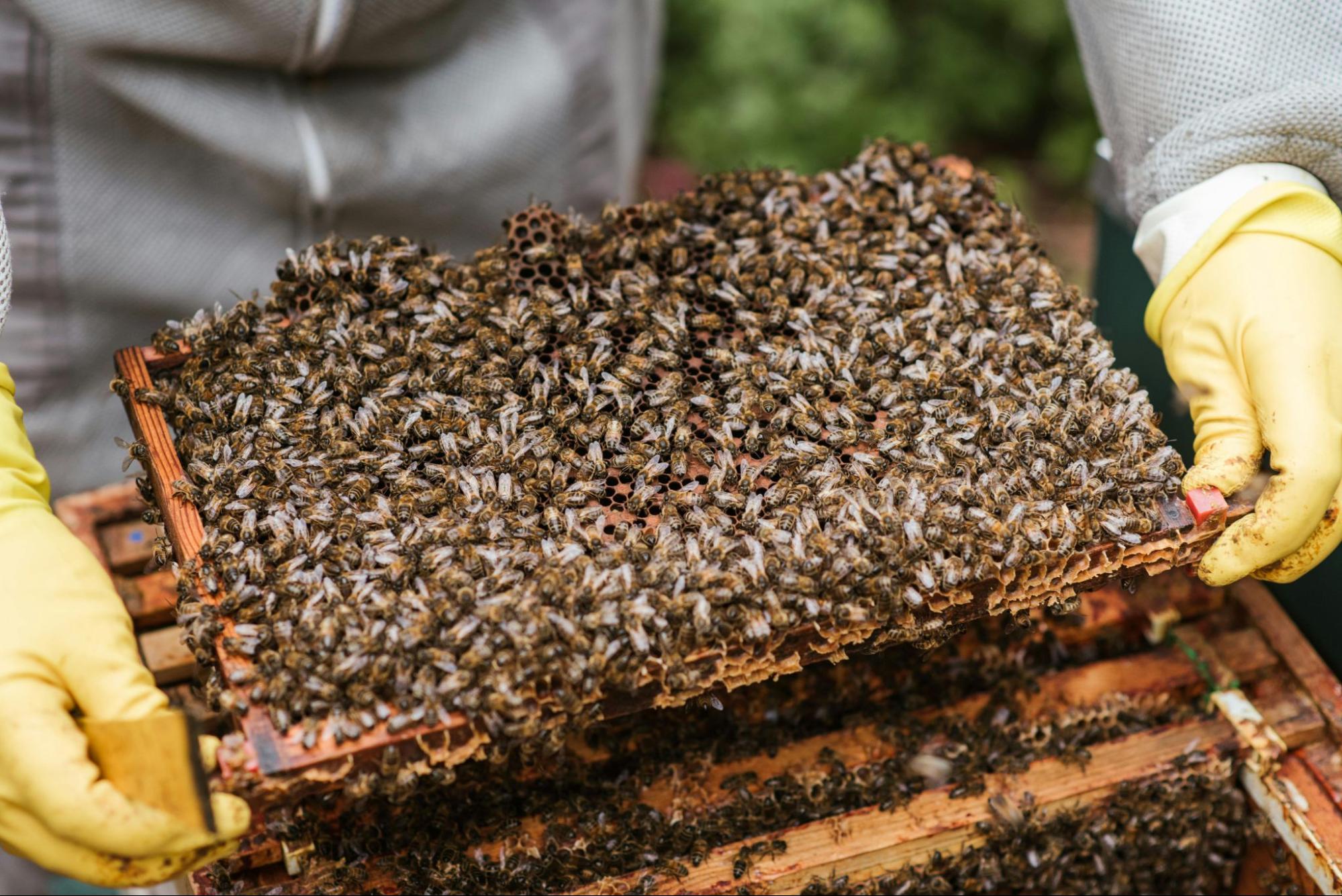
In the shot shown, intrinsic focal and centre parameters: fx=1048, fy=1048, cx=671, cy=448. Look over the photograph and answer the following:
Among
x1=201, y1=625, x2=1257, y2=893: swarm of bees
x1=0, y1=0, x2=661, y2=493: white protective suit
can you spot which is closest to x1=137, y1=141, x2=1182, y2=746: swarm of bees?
x1=201, y1=625, x2=1257, y2=893: swarm of bees

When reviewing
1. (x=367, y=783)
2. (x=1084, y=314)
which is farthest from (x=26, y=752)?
(x=1084, y=314)

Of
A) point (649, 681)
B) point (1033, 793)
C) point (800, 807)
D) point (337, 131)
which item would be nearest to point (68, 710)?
point (649, 681)

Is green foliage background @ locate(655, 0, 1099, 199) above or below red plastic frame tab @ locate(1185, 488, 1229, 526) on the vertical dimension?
above

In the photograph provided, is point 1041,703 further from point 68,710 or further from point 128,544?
point 128,544

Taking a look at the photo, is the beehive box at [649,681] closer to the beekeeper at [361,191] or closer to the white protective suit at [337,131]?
the beekeeper at [361,191]

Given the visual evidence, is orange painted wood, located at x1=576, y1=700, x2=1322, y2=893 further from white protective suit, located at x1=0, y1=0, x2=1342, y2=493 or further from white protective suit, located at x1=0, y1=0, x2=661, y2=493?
white protective suit, located at x1=0, y1=0, x2=661, y2=493

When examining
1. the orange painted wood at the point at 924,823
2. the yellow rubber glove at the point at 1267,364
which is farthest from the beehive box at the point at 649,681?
the orange painted wood at the point at 924,823

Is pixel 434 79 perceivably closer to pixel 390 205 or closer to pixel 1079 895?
pixel 390 205

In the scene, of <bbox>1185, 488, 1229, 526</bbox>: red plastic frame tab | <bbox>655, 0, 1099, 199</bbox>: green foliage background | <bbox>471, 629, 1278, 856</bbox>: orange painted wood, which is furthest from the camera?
<bbox>655, 0, 1099, 199</bbox>: green foliage background
